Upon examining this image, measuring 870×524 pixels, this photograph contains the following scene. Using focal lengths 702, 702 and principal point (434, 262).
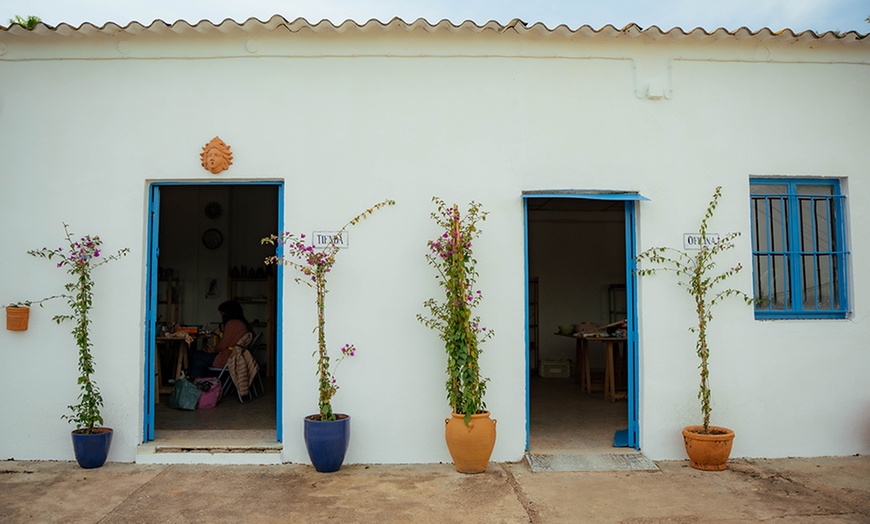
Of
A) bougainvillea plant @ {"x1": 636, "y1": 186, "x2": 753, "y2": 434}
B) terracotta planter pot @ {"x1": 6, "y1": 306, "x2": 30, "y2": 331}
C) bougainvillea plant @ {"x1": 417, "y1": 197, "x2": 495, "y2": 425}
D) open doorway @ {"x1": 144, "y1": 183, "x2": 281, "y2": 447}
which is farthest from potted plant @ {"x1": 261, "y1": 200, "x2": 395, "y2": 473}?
open doorway @ {"x1": 144, "y1": 183, "x2": 281, "y2": 447}

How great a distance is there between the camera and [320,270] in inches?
217

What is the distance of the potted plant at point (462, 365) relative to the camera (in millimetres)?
5344

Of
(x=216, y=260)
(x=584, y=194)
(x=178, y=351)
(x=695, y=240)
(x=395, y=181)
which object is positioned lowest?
(x=178, y=351)

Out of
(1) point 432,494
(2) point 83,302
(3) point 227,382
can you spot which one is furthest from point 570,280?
(2) point 83,302

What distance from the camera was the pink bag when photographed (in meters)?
7.71

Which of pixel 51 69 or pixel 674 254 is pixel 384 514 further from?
pixel 51 69

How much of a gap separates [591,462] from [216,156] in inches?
154

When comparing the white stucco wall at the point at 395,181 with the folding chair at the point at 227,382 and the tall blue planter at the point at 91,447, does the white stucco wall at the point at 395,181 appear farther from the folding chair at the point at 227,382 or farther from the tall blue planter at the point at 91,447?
the folding chair at the point at 227,382

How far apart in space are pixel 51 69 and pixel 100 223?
138 cm

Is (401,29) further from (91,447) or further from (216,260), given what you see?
(216,260)

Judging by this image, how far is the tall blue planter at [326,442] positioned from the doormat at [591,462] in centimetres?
150

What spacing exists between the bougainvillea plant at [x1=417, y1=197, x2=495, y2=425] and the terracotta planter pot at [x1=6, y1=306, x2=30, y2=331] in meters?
3.27

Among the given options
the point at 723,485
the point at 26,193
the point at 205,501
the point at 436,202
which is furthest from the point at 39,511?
the point at 723,485

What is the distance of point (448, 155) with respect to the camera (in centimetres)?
584
